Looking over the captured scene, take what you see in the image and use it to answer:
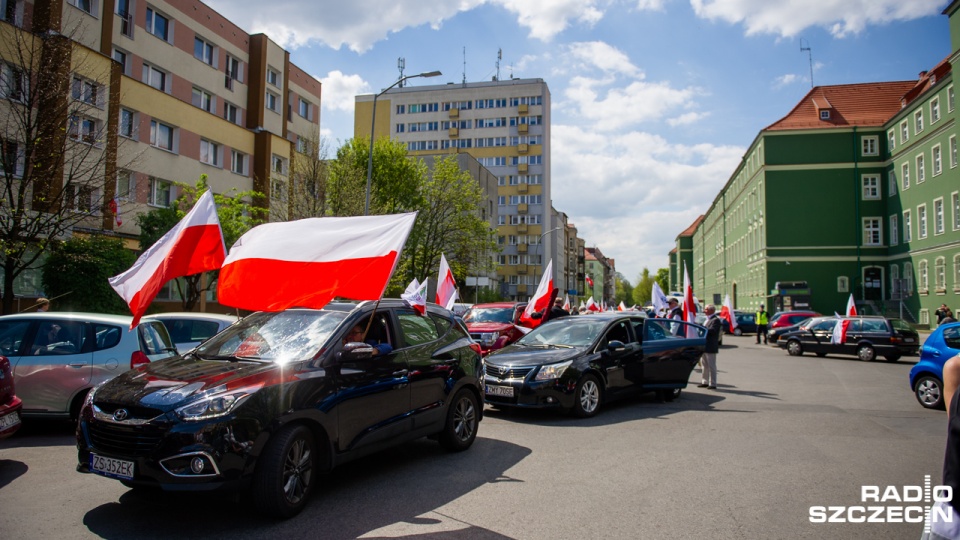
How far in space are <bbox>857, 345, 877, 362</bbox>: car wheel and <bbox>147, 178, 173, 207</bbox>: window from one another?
27.0 m

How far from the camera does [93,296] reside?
16906 mm

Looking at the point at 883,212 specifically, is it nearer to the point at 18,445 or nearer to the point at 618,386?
the point at 618,386

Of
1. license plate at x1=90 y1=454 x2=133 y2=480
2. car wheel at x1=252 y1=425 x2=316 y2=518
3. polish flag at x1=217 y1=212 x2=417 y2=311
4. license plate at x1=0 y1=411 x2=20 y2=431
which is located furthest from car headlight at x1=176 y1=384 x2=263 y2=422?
license plate at x1=0 y1=411 x2=20 y2=431

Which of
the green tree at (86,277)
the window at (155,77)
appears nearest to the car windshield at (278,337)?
the green tree at (86,277)

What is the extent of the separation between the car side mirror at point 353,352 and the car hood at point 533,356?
4.46 m

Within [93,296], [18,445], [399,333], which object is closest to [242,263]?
[399,333]

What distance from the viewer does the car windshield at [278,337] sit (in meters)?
5.59

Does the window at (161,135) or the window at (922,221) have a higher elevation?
the window at (161,135)

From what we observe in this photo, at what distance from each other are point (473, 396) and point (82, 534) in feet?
13.8

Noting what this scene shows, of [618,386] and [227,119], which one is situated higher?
[227,119]

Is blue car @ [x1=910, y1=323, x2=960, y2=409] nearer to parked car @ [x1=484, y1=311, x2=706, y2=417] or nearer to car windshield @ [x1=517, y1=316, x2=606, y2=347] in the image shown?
parked car @ [x1=484, y1=311, x2=706, y2=417]

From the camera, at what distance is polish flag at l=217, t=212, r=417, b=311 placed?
19.8 ft

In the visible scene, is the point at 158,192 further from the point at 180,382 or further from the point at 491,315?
the point at 180,382

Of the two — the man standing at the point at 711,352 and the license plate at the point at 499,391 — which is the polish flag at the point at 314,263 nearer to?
the license plate at the point at 499,391
